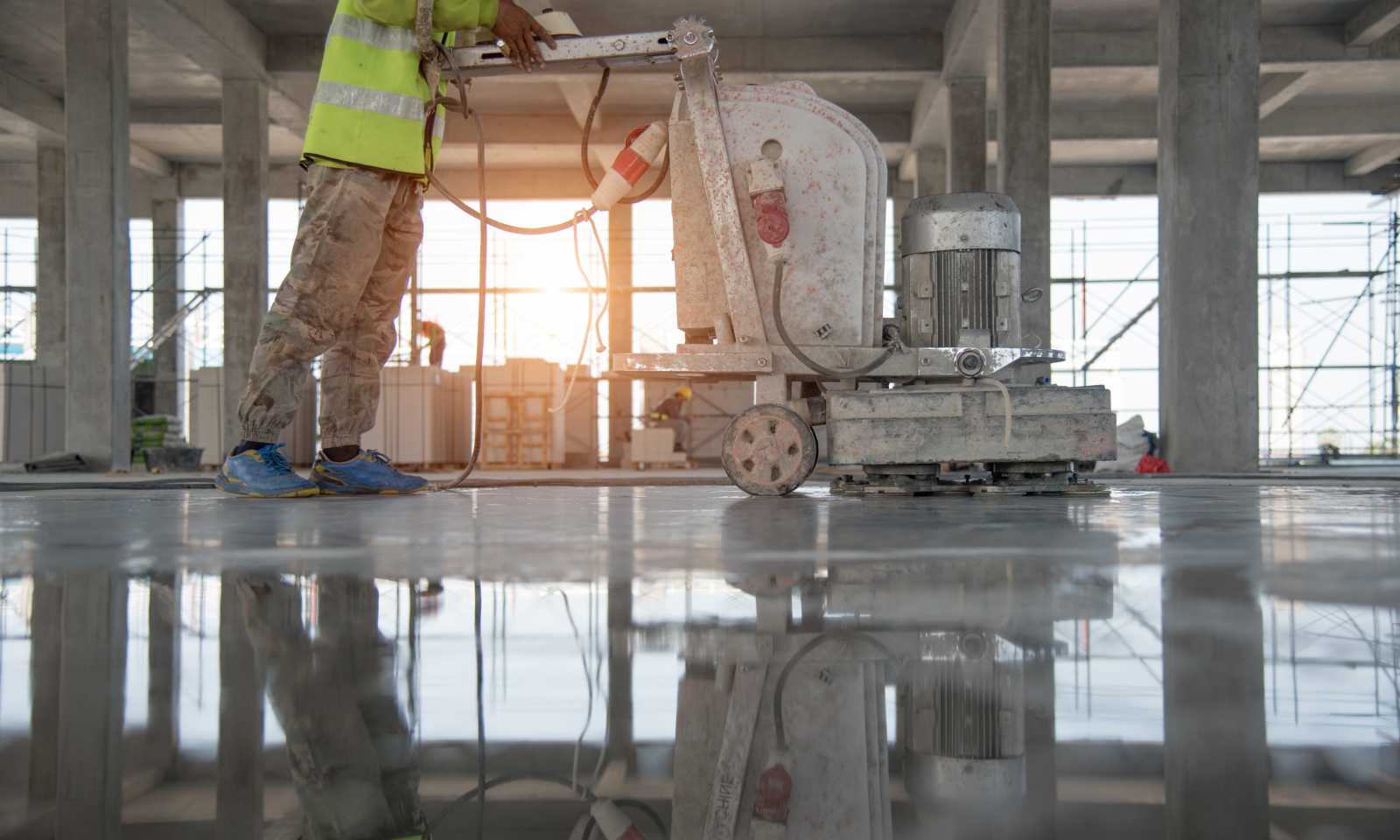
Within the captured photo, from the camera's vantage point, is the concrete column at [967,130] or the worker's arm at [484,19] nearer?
the worker's arm at [484,19]

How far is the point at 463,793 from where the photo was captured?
67 cm

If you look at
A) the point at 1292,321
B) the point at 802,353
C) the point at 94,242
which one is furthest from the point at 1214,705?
the point at 1292,321

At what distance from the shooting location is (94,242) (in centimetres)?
1130

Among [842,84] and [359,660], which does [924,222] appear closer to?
[359,660]

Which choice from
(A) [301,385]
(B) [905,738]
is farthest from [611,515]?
(B) [905,738]

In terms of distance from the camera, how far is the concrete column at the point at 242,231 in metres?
14.7

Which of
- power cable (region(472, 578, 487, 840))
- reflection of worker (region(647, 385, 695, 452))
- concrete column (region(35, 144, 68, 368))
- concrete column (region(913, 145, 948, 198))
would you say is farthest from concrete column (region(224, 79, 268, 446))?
A: power cable (region(472, 578, 487, 840))

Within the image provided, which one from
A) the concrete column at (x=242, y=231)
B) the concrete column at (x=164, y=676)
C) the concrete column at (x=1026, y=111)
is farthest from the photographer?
the concrete column at (x=242, y=231)

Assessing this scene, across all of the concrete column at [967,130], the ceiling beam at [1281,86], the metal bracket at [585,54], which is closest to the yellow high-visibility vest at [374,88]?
the metal bracket at [585,54]

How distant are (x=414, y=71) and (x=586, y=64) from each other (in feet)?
2.13

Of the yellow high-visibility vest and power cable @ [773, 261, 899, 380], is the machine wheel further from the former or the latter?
the yellow high-visibility vest

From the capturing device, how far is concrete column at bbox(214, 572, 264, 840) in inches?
24.7

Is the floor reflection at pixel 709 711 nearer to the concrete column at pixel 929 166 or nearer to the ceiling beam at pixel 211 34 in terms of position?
the ceiling beam at pixel 211 34

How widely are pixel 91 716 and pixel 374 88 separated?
11.6 feet
